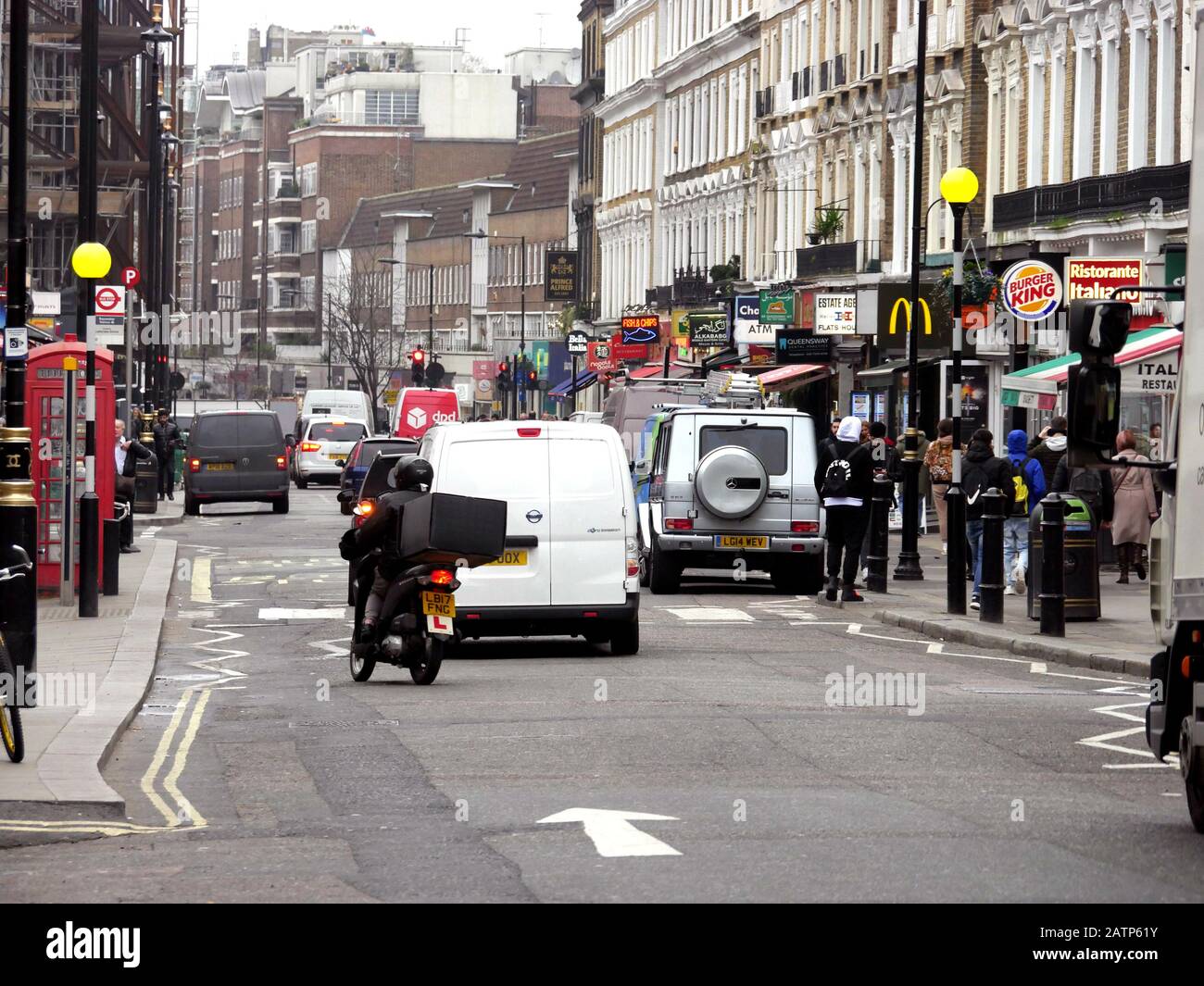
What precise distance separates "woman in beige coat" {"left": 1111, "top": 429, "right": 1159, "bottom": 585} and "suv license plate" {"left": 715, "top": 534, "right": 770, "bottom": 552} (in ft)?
13.3

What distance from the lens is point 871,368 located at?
174ft

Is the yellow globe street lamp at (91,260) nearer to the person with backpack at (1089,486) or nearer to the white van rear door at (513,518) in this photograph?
the white van rear door at (513,518)

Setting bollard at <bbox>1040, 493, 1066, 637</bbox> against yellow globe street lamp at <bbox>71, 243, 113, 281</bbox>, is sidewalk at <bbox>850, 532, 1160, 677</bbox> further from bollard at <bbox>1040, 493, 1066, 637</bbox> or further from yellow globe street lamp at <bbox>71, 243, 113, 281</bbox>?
yellow globe street lamp at <bbox>71, 243, 113, 281</bbox>

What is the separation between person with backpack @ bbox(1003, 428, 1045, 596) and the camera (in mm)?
27156

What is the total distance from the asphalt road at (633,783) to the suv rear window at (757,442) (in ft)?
23.2

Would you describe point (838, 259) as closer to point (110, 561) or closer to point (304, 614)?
point (304, 614)

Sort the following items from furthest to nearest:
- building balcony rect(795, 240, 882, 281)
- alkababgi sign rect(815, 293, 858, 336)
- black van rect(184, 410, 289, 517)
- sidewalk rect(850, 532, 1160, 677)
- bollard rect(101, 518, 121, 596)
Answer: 1. building balcony rect(795, 240, 882, 281)
2. alkababgi sign rect(815, 293, 858, 336)
3. black van rect(184, 410, 289, 517)
4. bollard rect(101, 518, 121, 596)
5. sidewalk rect(850, 532, 1160, 677)

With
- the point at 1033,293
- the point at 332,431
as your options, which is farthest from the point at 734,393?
the point at 332,431

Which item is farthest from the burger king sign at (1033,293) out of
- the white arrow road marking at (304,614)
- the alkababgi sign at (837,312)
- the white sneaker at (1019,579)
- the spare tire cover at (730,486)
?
the alkababgi sign at (837,312)

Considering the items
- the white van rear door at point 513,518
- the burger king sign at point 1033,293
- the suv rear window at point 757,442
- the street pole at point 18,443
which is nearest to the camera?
the street pole at point 18,443

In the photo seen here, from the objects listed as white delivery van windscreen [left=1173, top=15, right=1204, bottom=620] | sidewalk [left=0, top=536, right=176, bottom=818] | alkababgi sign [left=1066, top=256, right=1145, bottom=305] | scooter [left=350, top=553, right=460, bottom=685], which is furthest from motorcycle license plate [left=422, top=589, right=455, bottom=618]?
alkababgi sign [left=1066, top=256, right=1145, bottom=305]

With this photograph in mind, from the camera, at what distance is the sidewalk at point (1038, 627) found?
1978 cm

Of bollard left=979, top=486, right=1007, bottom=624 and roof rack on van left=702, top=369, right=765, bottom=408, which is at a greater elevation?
roof rack on van left=702, top=369, right=765, bottom=408
